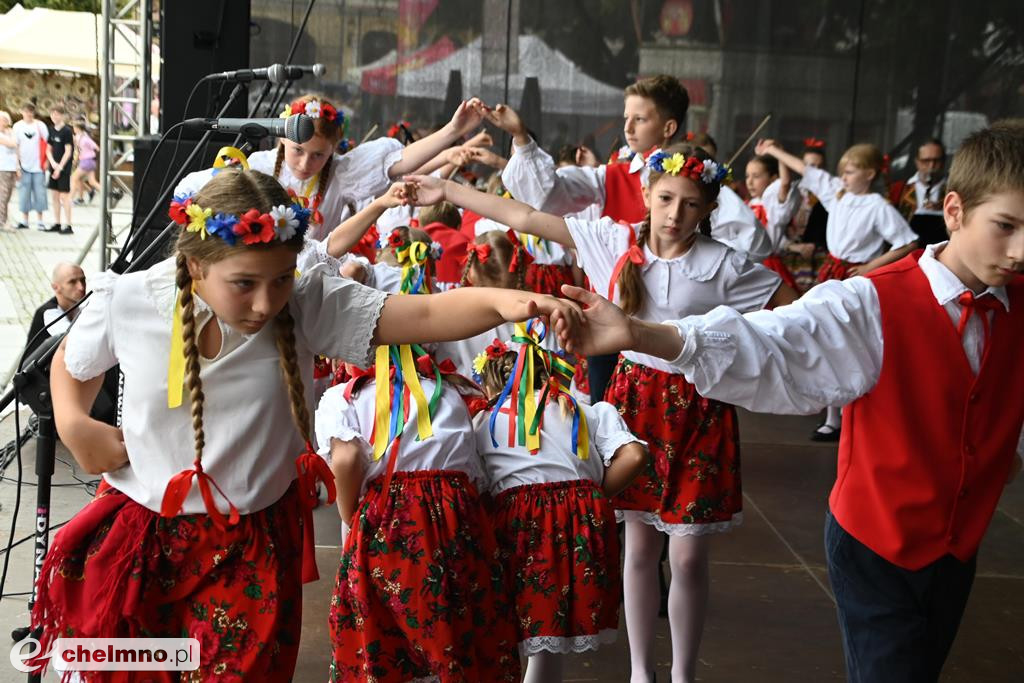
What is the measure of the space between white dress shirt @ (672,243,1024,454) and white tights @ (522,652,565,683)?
43.1 inches

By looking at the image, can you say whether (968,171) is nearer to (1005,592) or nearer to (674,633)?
(674,633)

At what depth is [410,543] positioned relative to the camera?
255 cm

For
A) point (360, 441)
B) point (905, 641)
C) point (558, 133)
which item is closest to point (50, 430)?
point (360, 441)

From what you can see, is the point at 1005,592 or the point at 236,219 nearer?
the point at 236,219

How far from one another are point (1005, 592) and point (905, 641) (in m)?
2.62

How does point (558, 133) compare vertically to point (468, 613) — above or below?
above

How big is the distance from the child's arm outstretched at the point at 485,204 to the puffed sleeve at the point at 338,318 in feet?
3.09

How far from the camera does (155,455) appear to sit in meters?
2.14

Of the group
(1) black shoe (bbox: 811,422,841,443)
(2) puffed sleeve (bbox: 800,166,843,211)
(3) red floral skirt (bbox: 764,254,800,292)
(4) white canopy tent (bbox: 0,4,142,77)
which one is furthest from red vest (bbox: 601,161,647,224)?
(4) white canopy tent (bbox: 0,4,142,77)

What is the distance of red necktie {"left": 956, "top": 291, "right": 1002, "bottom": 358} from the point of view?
6.80 ft

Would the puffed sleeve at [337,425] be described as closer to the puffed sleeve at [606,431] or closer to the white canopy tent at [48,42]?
the puffed sleeve at [606,431]

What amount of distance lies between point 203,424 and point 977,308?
4.69ft

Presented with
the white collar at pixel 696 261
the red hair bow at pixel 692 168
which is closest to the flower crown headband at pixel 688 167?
the red hair bow at pixel 692 168

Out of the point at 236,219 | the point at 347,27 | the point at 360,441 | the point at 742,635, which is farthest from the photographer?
the point at 347,27
